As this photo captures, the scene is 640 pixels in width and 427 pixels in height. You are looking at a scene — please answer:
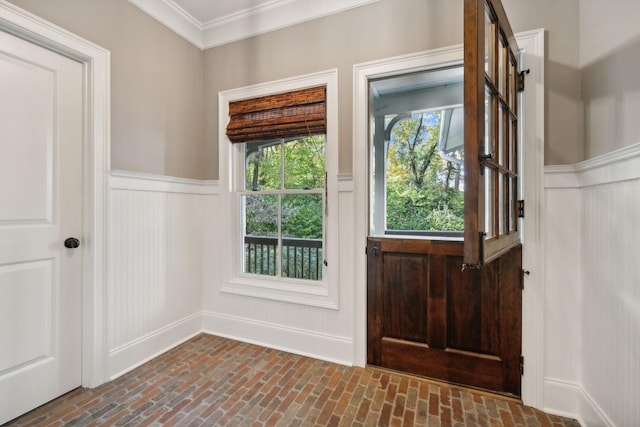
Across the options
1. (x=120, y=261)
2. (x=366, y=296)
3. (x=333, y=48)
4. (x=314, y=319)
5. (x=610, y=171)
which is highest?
(x=333, y=48)

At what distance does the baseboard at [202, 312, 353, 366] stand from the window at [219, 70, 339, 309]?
0.26 metres

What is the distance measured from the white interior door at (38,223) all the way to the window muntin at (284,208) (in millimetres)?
1233

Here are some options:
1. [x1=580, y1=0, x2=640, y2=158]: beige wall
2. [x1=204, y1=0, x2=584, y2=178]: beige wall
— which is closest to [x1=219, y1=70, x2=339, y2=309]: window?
[x1=204, y1=0, x2=584, y2=178]: beige wall

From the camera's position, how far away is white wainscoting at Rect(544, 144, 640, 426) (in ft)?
4.16

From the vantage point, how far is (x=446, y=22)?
6.32 feet

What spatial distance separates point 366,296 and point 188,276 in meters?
1.61

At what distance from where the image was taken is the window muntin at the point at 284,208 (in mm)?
2461

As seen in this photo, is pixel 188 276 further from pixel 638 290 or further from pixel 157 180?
pixel 638 290

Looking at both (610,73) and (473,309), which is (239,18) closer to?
(610,73)

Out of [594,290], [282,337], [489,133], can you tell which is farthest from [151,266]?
[594,290]

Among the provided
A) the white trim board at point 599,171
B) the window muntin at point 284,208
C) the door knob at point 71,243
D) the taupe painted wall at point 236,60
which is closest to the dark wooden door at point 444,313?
the white trim board at point 599,171

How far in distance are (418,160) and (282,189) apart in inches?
64.3

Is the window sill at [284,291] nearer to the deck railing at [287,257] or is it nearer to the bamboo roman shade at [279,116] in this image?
the deck railing at [287,257]

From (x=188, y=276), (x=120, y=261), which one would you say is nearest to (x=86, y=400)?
(x=120, y=261)
